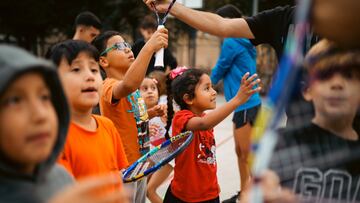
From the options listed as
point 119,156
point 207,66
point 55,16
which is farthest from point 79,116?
point 207,66

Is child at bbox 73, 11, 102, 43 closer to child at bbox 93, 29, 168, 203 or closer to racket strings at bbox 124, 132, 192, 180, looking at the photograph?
child at bbox 93, 29, 168, 203

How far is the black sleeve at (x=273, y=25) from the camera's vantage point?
2.98 metres

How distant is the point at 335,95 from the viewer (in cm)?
157

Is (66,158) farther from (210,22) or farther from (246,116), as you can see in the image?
(246,116)

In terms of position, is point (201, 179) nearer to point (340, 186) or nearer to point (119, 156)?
point (119, 156)

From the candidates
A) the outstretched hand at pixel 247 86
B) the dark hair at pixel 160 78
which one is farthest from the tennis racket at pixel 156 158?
the dark hair at pixel 160 78

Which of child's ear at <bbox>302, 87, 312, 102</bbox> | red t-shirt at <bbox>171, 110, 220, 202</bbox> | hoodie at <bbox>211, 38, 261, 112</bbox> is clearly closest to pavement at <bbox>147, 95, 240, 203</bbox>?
hoodie at <bbox>211, 38, 261, 112</bbox>

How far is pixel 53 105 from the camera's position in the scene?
5.41 feet

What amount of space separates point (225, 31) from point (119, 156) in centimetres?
108

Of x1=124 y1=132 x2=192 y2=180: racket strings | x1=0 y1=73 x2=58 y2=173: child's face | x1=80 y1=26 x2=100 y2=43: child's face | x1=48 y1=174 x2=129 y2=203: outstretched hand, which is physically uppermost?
x1=0 y1=73 x2=58 y2=173: child's face

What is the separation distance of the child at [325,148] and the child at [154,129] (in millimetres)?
2769

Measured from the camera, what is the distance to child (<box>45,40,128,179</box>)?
2.32 m

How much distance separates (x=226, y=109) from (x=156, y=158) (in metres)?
0.49

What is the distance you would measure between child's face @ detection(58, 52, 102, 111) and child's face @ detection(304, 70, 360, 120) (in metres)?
1.05
